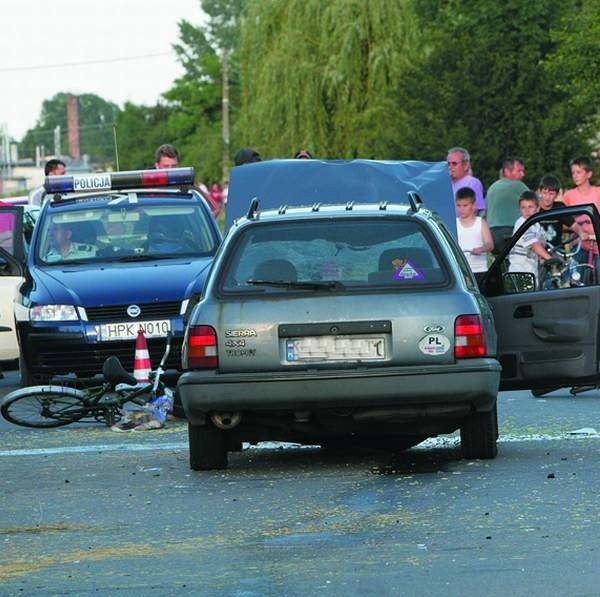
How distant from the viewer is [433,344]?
33.6 ft

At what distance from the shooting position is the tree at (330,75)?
165 ft

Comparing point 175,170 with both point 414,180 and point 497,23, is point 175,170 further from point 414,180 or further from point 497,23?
point 497,23

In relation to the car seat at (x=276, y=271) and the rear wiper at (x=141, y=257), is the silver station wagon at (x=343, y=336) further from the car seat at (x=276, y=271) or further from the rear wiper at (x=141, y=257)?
the rear wiper at (x=141, y=257)

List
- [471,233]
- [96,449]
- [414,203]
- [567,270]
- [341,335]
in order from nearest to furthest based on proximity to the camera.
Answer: [341,335] < [414,203] < [96,449] < [567,270] < [471,233]

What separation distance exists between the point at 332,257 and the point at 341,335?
521mm

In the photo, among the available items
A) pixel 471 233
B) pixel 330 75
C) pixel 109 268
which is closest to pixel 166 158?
pixel 471 233

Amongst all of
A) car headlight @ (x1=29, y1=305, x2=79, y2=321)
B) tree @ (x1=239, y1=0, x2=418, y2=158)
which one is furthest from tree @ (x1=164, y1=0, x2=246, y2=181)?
car headlight @ (x1=29, y1=305, x2=79, y2=321)

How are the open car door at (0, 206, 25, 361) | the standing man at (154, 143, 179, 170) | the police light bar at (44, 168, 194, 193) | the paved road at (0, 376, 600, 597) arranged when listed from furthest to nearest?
the standing man at (154, 143, 179, 170) < the police light bar at (44, 168, 194, 193) < the open car door at (0, 206, 25, 361) < the paved road at (0, 376, 600, 597)

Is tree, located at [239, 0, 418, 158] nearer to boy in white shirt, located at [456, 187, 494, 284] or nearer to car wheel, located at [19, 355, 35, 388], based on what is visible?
boy in white shirt, located at [456, 187, 494, 284]

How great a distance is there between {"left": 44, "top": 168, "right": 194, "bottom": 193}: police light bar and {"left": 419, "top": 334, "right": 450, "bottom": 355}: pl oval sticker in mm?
7790

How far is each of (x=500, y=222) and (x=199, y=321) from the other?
11.3 m

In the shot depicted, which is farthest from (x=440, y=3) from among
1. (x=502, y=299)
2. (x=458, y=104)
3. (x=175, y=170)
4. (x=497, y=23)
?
(x=502, y=299)

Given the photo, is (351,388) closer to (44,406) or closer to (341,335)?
(341,335)

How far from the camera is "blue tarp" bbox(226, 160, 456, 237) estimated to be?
58.2ft
